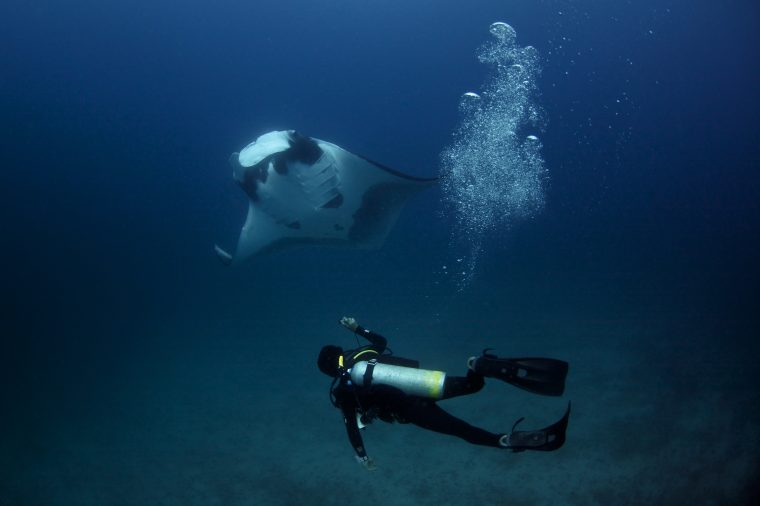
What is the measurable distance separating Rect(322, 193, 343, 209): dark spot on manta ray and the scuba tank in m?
3.16

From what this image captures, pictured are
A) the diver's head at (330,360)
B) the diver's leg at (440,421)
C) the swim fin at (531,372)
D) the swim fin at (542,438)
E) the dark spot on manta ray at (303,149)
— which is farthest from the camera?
the dark spot on manta ray at (303,149)

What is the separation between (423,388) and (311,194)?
11.0 feet

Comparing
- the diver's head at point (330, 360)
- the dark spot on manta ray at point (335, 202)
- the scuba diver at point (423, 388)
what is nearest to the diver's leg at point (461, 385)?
the scuba diver at point (423, 388)

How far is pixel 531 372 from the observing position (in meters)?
3.65

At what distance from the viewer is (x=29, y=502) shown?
10.5 metres

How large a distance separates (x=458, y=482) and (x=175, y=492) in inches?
226

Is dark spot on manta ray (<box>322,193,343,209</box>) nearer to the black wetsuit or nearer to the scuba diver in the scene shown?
the scuba diver

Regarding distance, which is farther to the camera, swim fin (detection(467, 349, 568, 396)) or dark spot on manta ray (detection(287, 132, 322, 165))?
dark spot on manta ray (detection(287, 132, 322, 165))

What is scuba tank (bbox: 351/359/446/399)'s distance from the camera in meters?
3.67

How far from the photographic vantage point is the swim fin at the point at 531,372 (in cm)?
359

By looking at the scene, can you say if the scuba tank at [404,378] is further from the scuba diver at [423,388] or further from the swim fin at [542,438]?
the swim fin at [542,438]

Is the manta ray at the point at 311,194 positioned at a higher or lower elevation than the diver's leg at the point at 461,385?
higher

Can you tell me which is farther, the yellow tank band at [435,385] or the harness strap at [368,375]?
the harness strap at [368,375]

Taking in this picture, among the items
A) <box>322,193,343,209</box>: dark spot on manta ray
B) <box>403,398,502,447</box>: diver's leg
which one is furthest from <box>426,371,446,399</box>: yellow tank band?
<box>322,193,343,209</box>: dark spot on manta ray
